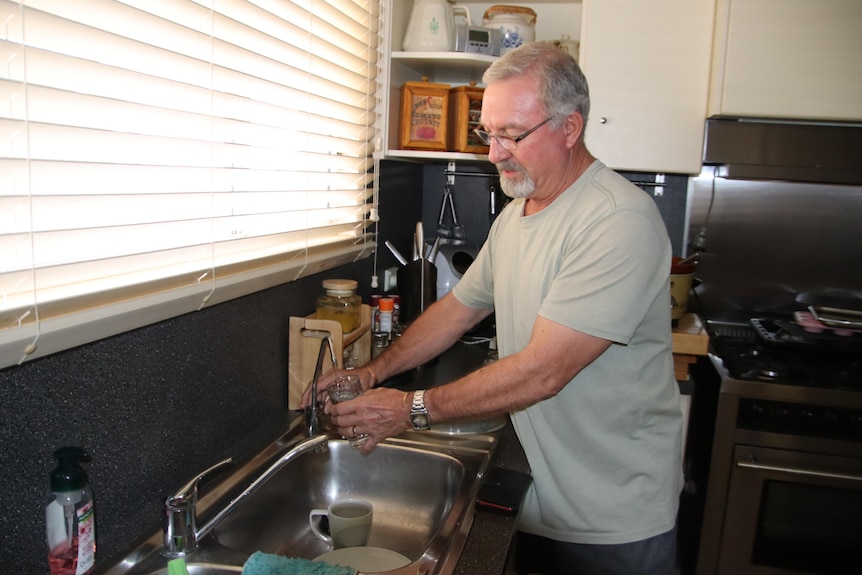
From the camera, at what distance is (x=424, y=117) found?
2299 millimetres

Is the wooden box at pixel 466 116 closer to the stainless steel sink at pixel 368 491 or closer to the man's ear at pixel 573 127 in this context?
the man's ear at pixel 573 127

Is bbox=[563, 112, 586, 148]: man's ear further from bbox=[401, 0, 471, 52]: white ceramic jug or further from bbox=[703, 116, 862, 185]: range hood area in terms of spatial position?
bbox=[703, 116, 862, 185]: range hood area

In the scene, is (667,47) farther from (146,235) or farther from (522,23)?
(146,235)

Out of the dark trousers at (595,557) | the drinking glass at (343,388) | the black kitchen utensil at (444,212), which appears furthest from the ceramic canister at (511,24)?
the dark trousers at (595,557)

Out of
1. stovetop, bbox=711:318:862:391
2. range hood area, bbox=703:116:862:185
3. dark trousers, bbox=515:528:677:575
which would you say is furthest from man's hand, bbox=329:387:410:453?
range hood area, bbox=703:116:862:185

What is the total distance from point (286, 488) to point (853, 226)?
7.85 ft

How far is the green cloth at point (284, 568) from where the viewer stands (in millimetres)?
984

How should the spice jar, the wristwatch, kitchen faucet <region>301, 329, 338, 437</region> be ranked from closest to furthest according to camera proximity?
the wristwatch, kitchen faucet <region>301, 329, 338, 437</region>, the spice jar

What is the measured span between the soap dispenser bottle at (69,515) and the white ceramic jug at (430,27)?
5.53ft

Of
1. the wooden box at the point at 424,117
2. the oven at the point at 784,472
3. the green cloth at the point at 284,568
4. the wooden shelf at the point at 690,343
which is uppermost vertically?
the wooden box at the point at 424,117

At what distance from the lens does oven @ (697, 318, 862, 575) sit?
212 centimetres

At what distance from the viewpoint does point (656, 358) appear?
1.43 meters

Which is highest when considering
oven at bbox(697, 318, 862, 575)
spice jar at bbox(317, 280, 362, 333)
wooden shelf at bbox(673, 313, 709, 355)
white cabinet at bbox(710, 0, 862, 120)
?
white cabinet at bbox(710, 0, 862, 120)

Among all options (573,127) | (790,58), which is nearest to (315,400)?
(573,127)
